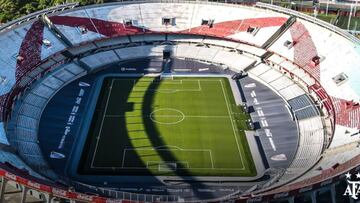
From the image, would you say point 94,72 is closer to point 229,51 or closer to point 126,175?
point 229,51

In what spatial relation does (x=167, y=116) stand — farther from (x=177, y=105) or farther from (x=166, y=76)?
(x=166, y=76)

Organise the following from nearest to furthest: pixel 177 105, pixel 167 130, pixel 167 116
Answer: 1. pixel 167 130
2. pixel 167 116
3. pixel 177 105

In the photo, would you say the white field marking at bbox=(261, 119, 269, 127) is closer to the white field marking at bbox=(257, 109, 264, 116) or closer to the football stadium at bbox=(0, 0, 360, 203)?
the football stadium at bbox=(0, 0, 360, 203)

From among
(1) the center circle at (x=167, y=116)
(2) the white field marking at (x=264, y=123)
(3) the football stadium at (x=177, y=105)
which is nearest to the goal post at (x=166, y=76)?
(3) the football stadium at (x=177, y=105)
